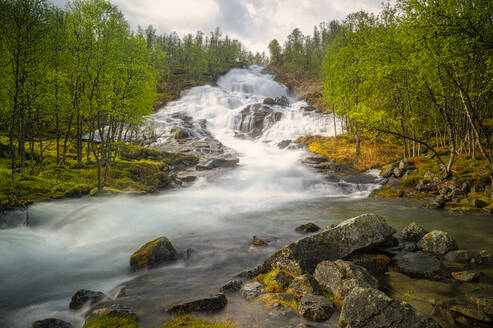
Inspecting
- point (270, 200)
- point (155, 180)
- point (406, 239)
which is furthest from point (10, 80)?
point (406, 239)

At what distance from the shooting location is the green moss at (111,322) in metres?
4.43

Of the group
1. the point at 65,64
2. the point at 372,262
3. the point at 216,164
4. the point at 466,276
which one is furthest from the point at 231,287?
the point at 216,164

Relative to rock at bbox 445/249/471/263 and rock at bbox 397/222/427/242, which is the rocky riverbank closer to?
rock at bbox 445/249/471/263

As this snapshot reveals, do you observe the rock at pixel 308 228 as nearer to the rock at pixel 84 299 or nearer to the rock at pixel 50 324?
the rock at pixel 84 299

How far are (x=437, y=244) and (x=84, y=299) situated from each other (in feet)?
31.3

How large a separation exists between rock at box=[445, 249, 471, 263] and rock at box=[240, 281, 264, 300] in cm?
529

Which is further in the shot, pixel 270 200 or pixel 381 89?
pixel 381 89

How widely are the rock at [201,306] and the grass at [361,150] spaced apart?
836 inches

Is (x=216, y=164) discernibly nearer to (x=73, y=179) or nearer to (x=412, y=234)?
(x=73, y=179)

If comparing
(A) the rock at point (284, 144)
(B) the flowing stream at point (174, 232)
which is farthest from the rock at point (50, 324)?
(A) the rock at point (284, 144)

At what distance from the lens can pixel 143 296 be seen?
6035 mm

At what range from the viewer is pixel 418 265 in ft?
21.0

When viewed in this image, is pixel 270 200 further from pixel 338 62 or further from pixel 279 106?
pixel 279 106

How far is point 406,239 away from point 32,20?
2041 centimetres
